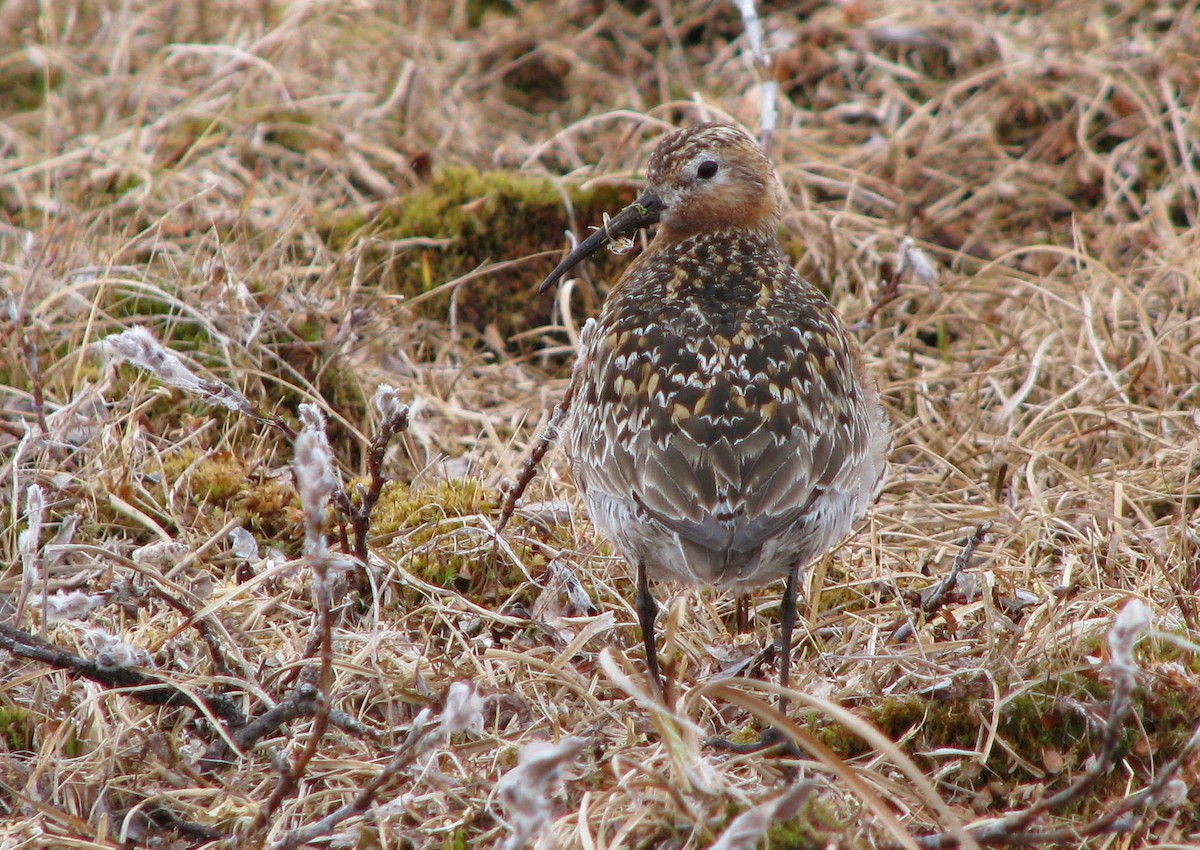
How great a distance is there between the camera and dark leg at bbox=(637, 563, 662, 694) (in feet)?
13.5

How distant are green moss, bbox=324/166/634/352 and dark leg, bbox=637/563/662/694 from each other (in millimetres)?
2377

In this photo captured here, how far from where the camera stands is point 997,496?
5.14 meters

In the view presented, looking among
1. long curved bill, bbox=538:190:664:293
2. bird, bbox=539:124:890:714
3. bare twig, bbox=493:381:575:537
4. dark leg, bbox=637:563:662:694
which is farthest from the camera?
long curved bill, bbox=538:190:664:293

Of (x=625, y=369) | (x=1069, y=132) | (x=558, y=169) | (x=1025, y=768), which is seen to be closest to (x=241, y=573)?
(x=625, y=369)

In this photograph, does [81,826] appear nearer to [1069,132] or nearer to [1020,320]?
[1020,320]

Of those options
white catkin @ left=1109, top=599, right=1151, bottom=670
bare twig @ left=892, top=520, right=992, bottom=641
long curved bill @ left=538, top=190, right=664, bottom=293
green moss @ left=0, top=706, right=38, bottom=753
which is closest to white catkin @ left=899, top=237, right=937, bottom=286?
long curved bill @ left=538, top=190, right=664, bottom=293

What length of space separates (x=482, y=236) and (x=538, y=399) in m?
1.03

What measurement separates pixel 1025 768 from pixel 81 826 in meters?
2.51

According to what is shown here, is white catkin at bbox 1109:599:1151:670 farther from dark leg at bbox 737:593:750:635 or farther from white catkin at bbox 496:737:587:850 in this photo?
dark leg at bbox 737:593:750:635

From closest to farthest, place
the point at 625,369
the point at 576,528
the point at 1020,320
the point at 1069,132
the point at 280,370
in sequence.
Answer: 1. the point at 625,369
2. the point at 576,528
3. the point at 280,370
4. the point at 1020,320
5. the point at 1069,132

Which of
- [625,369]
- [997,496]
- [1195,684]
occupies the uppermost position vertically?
[625,369]

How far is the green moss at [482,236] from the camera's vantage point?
6.29 m

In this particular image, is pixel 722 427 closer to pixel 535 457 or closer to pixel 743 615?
pixel 535 457

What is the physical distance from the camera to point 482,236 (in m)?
6.39
